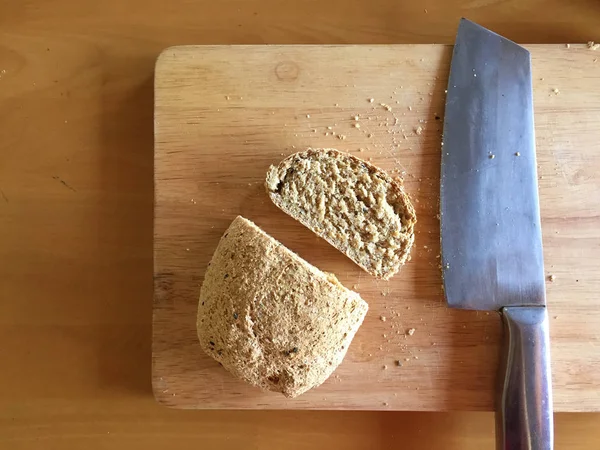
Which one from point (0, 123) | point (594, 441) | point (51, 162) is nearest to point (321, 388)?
point (594, 441)

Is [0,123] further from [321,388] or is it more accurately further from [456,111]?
[456,111]

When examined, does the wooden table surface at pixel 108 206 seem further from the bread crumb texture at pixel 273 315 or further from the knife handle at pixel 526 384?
the bread crumb texture at pixel 273 315

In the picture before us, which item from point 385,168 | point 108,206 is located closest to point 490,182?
point 385,168

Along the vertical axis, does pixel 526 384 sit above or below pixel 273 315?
below

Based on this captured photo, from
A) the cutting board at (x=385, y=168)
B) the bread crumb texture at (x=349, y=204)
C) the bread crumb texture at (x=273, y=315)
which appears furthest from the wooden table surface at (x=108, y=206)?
the bread crumb texture at (x=349, y=204)

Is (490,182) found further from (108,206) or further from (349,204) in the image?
(108,206)
